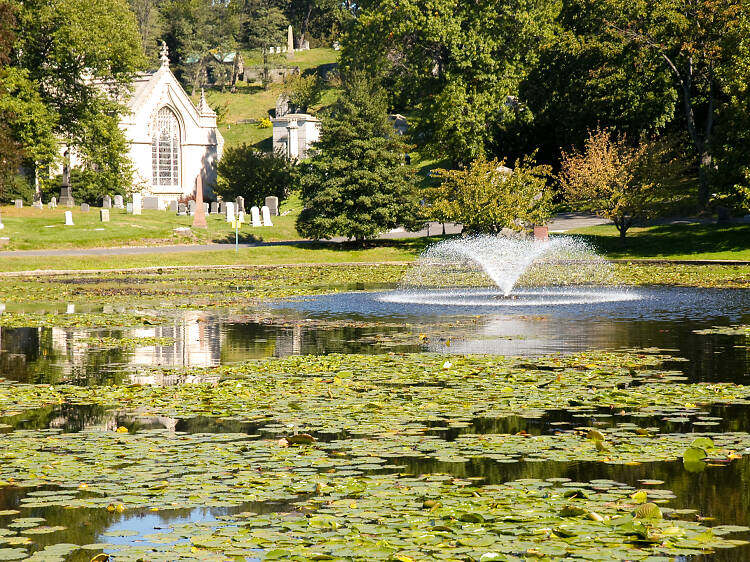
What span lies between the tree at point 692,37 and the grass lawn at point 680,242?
287cm

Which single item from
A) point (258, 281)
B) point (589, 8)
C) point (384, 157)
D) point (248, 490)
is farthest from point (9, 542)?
point (589, 8)

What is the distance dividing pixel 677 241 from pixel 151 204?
132ft

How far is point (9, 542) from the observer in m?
7.57

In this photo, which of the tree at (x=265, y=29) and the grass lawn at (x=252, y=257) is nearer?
Answer: the grass lawn at (x=252, y=257)

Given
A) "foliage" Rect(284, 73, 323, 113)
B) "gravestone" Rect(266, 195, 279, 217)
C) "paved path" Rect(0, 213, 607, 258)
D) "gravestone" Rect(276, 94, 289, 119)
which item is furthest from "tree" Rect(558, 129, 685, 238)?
"foliage" Rect(284, 73, 323, 113)

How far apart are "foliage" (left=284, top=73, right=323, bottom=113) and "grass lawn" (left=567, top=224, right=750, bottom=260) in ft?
238

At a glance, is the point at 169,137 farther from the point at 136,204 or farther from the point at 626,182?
the point at 626,182

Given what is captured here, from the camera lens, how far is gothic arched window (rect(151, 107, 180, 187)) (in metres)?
90.7

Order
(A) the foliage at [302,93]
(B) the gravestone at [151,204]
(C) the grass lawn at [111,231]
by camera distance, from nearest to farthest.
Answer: (C) the grass lawn at [111,231]
(B) the gravestone at [151,204]
(A) the foliage at [302,93]

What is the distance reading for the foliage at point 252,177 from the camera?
73938 millimetres

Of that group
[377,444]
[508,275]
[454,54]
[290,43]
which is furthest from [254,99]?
[377,444]

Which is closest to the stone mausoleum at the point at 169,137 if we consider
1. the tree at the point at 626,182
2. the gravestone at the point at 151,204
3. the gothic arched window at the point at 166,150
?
the gothic arched window at the point at 166,150

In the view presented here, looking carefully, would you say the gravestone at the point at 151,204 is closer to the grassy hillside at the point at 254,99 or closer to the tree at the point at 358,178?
the tree at the point at 358,178

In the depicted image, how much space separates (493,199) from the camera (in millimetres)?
52781
